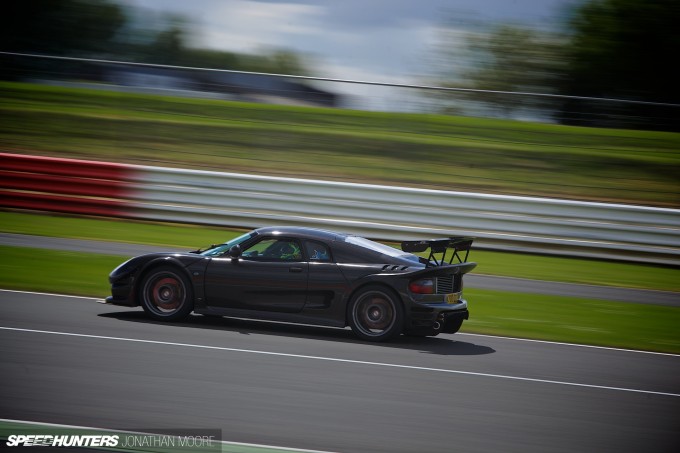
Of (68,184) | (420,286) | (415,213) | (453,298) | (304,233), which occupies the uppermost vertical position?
(68,184)

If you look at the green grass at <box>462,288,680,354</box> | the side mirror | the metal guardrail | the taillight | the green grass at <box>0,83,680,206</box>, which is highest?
the green grass at <box>0,83,680,206</box>

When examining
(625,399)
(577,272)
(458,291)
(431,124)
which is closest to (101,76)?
(431,124)

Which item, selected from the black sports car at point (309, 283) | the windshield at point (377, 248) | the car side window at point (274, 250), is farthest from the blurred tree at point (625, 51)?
the car side window at point (274, 250)

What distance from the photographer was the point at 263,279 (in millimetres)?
9500

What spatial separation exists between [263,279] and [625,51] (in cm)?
1869

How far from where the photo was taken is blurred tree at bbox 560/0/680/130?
24172 millimetres

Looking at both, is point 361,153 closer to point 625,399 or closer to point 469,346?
point 469,346

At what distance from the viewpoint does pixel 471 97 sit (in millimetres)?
20375

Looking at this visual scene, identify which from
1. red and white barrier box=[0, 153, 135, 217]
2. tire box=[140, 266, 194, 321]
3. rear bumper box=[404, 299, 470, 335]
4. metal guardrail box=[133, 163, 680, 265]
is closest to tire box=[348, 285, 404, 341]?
rear bumper box=[404, 299, 470, 335]

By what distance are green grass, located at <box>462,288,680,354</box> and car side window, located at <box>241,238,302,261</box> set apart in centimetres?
251

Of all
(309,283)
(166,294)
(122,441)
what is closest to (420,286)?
(309,283)

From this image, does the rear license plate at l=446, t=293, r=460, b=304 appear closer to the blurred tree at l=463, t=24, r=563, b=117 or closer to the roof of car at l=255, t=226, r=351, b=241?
the roof of car at l=255, t=226, r=351, b=241

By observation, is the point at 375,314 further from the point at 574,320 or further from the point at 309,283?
the point at 574,320

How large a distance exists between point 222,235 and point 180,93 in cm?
572
